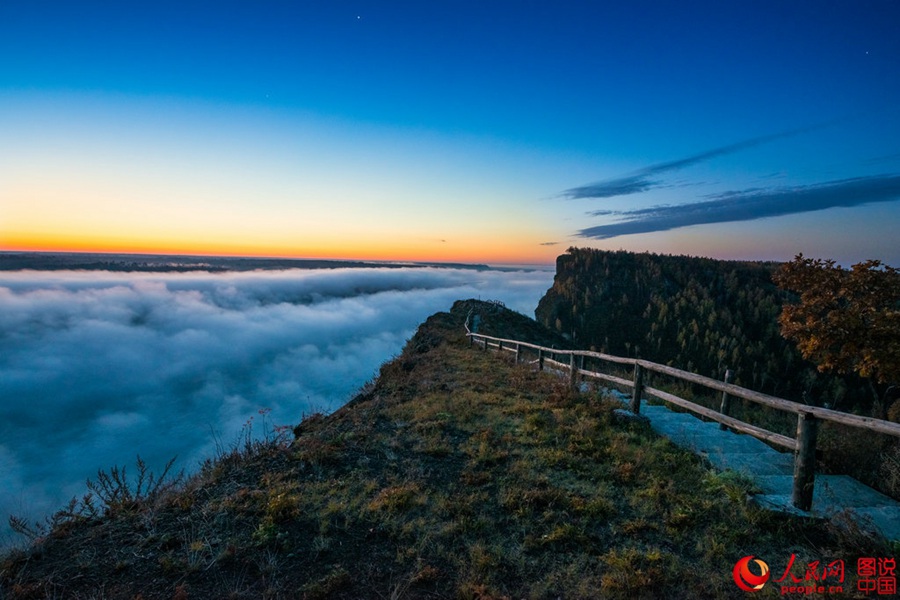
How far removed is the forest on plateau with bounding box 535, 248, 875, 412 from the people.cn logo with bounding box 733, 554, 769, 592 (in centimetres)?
5543

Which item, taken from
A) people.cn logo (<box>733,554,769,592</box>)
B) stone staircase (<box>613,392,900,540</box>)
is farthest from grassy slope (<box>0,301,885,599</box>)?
stone staircase (<box>613,392,900,540</box>)

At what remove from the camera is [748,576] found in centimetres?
381

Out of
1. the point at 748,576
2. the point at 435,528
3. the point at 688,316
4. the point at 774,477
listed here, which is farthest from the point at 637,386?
the point at 688,316

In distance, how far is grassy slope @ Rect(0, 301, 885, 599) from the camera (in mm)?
3896

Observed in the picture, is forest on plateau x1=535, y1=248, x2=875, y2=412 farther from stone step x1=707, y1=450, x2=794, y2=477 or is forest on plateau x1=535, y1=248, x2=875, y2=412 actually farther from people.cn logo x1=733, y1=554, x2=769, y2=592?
people.cn logo x1=733, y1=554, x2=769, y2=592

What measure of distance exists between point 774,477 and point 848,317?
8045 mm

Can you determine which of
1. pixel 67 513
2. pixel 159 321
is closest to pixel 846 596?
pixel 67 513

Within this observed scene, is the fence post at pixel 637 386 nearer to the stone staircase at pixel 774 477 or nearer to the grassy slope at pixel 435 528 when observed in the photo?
the stone staircase at pixel 774 477

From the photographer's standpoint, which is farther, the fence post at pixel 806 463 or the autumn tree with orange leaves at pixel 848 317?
the autumn tree with orange leaves at pixel 848 317

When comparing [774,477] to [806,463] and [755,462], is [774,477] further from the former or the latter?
[806,463]

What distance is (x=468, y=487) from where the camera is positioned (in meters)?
5.99

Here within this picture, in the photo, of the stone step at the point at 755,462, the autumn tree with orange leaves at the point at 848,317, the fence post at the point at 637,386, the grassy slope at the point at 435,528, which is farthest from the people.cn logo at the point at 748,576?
the autumn tree with orange leaves at the point at 848,317

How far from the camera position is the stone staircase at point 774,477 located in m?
4.47

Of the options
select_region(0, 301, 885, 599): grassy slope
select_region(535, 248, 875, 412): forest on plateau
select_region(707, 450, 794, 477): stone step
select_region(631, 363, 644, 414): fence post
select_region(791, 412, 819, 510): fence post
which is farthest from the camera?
select_region(535, 248, 875, 412): forest on plateau
